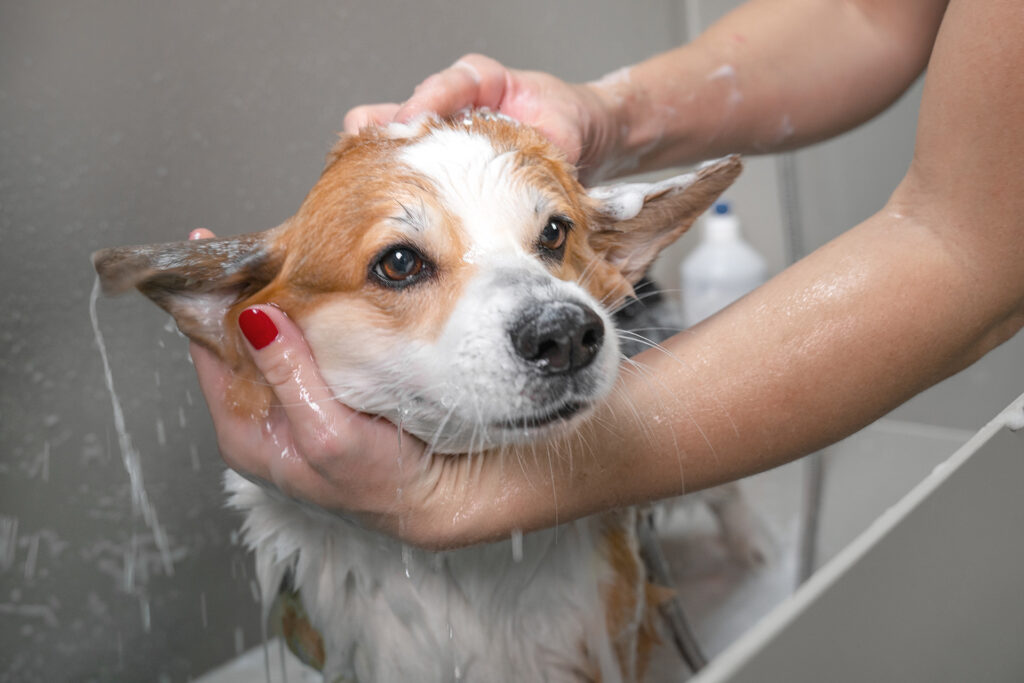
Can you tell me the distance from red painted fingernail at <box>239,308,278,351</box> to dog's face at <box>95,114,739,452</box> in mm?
90

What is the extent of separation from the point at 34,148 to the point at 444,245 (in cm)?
76

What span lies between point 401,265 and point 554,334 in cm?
25

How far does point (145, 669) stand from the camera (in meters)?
1.45

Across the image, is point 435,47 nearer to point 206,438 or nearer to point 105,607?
point 206,438

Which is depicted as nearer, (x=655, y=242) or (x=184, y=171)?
(x=655, y=242)

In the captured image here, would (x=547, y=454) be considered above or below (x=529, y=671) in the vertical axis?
above

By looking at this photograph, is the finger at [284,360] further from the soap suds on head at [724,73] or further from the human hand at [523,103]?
the soap suds on head at [724,73]

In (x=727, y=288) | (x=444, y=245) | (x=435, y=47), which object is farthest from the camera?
(x=727, y=288)

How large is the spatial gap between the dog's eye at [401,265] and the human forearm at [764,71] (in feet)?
1.69

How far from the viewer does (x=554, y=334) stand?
78cm

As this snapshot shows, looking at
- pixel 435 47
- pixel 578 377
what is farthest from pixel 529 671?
pixel 435 47

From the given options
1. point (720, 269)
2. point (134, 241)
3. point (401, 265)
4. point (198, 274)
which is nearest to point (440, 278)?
point (401, 265)

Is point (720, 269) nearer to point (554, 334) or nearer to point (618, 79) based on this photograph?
point (618, 79)

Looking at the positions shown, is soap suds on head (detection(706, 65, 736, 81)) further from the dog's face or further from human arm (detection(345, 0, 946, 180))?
the dog's face
